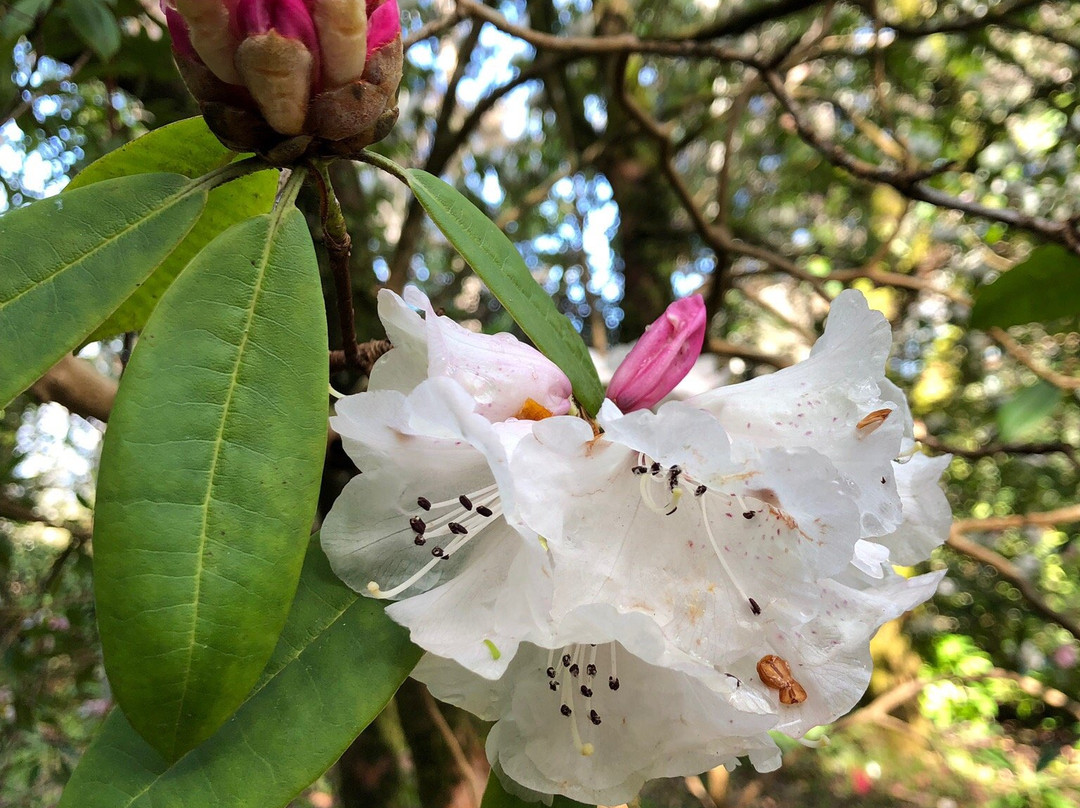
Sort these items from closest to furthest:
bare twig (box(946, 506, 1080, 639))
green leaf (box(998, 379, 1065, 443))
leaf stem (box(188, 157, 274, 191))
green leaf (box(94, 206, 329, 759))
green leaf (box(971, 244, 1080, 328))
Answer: green leaf (box(94, 206, 329, 759)) → leaf stem (box(188, 157, 274, 191)) → green leaf (box(971, 244, 1080, 328)) → bare twig (box(946, 506, 1080, 639)) → green leaf (box(998, 379, 1065, 443))

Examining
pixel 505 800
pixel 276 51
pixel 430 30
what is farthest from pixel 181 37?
pixel 430 30

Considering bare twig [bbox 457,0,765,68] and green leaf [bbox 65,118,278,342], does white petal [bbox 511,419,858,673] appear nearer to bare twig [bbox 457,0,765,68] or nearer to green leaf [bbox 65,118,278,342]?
green leaf [bbox 65,118,278,342]

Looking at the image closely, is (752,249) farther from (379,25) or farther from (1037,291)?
(379,25)

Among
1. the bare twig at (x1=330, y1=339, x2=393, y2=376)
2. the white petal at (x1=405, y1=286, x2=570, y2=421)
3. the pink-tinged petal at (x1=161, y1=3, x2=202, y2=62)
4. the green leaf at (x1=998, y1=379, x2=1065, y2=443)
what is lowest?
the green leaf at (x1=998, y1=379, x2=1065, y2=443)

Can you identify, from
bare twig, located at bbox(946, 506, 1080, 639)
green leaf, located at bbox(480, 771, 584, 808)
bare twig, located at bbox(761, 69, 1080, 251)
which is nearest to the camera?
green leaf, located at bbox(480, 771, 584, 808)

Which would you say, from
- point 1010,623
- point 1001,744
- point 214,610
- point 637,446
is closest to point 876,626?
point 637,446

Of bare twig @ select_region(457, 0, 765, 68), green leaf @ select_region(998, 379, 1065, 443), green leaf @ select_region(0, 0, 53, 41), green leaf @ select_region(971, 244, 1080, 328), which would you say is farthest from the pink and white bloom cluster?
green leaf @ select_region(998, 379, 1065, 443)
